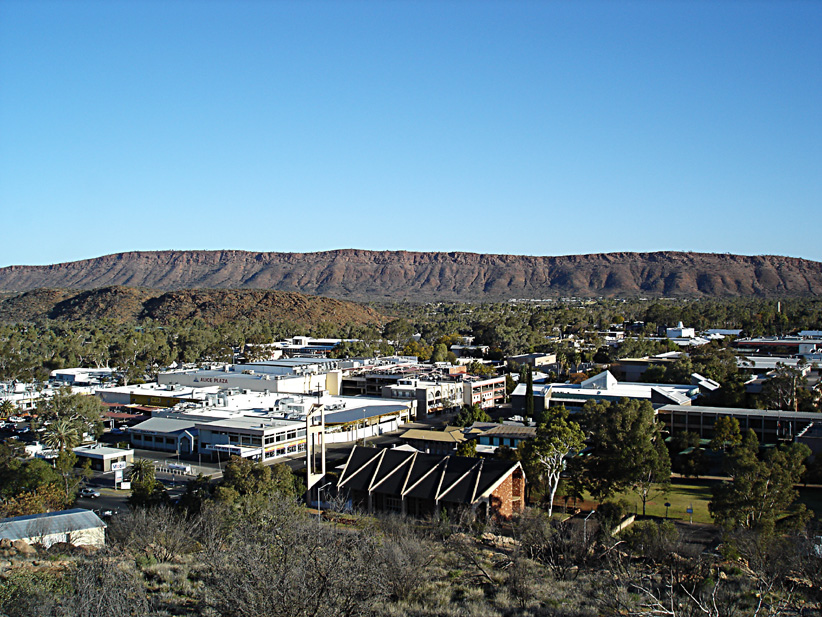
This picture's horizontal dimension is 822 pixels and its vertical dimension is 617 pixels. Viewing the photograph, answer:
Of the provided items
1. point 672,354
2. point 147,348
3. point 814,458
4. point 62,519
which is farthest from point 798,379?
point 147,348

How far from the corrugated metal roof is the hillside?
105m

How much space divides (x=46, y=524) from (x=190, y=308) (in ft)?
390

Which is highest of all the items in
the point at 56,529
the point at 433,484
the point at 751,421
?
the point at 56,529

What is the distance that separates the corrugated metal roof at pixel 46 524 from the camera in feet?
67.9

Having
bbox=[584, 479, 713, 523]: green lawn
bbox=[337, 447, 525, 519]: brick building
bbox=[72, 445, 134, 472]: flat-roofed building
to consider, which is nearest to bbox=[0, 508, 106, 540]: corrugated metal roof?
bbox=[337, 447, 525, 519]: brick building

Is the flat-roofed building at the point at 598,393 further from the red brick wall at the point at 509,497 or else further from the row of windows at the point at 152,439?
the row of windows at the point at 152,439

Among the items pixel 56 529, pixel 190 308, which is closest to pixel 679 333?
pixel 190 308

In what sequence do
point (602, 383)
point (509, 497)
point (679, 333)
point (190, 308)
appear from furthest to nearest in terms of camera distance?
point (190, 308), point (679, 333), point (602, 383), point (509, 497)

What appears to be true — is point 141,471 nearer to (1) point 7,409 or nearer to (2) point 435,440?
(2) point 435,440

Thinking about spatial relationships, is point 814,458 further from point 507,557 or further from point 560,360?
point 560,360

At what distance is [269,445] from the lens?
41.2m

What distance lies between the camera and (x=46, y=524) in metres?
21.5

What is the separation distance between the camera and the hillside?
438 feet

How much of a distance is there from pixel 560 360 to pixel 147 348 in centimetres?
4485
